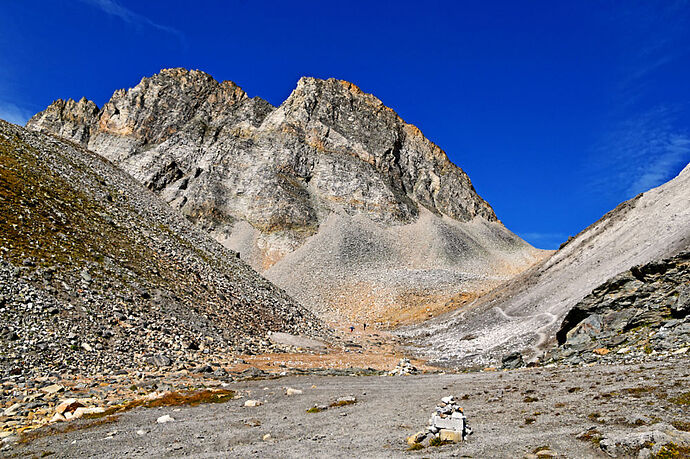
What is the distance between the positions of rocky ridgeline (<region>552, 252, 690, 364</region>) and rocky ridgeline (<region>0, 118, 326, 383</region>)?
22.5 metres

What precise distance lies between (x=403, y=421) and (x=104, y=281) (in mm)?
24284

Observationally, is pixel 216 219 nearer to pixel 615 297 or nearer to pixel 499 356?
pixel 499 356

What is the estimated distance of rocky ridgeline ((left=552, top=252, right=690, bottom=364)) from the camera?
2006 centimetres

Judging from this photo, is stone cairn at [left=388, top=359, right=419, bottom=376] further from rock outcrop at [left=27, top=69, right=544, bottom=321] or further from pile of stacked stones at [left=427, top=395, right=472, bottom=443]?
rock outcrop at [left=27, top=69, right=544, bottom=321]

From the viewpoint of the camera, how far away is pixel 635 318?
24.1 meters

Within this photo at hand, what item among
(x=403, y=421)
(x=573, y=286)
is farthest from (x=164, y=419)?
(x=573, y=286)

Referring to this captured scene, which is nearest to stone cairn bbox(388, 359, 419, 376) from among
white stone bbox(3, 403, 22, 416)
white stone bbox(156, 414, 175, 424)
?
white stone bbox(156, 414, 175, 424)

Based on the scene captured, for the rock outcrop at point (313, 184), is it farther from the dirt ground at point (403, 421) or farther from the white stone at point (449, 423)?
the white stone at point (449, 423)

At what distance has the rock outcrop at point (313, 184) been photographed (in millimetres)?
95625

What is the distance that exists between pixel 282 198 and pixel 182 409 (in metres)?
106

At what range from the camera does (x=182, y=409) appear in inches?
677

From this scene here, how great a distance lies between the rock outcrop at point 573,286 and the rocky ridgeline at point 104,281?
55.7 feet

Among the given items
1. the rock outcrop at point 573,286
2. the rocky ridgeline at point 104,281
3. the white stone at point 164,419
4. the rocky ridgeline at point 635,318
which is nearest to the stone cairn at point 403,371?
the rock outcrop at point 573,286

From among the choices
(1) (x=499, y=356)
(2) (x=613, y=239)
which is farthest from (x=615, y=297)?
(2) (x=613, y=239)
